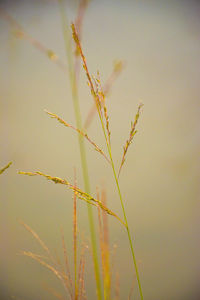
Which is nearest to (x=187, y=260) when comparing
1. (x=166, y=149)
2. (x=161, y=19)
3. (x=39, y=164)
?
(x=166, y=149)

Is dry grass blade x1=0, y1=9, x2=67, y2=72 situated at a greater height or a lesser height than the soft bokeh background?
greater

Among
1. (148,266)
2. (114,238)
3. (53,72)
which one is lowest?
(148,266)

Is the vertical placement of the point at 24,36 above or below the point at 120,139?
above

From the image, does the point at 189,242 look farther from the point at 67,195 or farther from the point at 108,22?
the point at 108,22

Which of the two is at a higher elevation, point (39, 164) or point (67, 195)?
point (39, 164)

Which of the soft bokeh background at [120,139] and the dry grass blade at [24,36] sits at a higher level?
the dry grass blade at [24,36]

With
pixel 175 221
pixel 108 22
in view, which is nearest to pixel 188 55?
pixel 108 22

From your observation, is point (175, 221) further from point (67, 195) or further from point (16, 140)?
point (16, 140)
